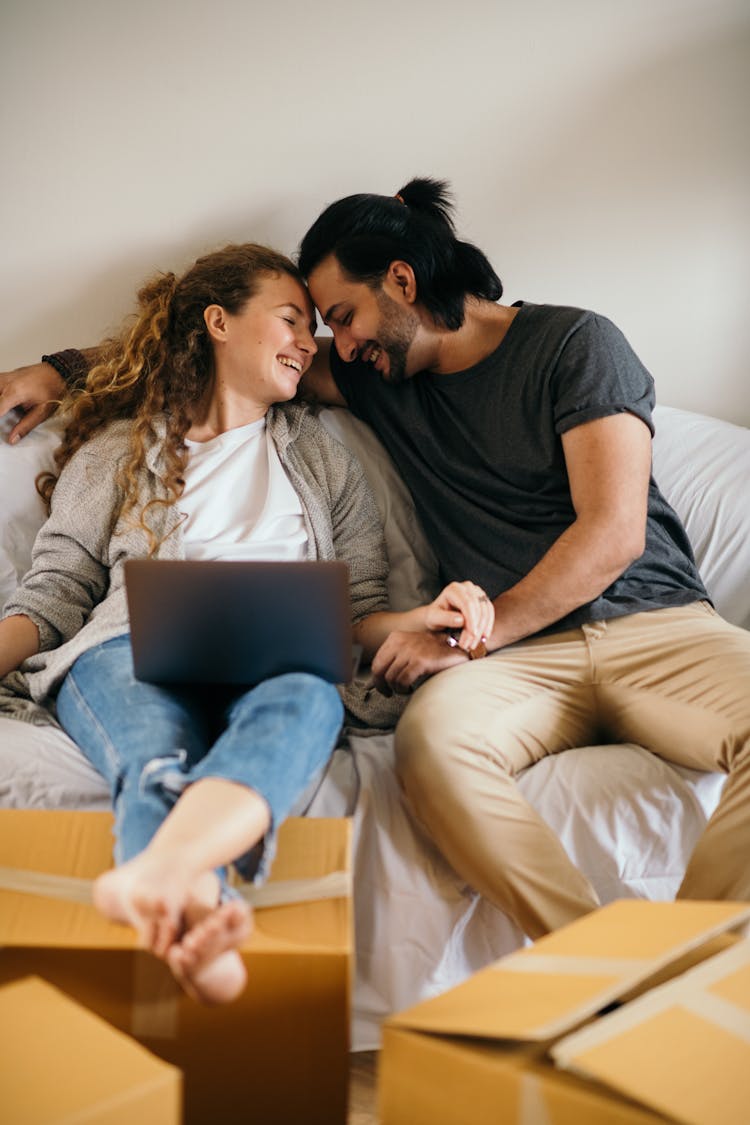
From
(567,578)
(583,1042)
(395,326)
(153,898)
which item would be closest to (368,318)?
(395,326)

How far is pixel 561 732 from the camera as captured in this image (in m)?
1.45

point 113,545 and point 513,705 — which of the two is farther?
point 113,545

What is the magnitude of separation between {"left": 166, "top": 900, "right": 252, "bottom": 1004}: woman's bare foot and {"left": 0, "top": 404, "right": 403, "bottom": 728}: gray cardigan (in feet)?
2.28

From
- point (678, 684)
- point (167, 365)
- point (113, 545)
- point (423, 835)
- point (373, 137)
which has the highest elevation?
point (373, 137)

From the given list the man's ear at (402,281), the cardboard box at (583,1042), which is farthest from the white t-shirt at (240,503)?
the cardboard box at (583,1042)

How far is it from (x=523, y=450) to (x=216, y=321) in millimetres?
585

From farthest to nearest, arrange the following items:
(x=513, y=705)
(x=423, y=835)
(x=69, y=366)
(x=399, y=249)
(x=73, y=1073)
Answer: (x=69, y=366)
(x=399, y=249)
(x=513, y=705)
(x=423, y=835)
(x=73, y=1073)

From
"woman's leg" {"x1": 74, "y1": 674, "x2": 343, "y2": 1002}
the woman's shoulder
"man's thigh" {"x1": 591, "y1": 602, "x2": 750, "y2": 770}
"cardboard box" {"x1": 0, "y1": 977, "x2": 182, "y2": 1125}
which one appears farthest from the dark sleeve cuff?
"cardboard box" {"x1": 0, "y1": 977, "x2": 182, "y2": 1125}

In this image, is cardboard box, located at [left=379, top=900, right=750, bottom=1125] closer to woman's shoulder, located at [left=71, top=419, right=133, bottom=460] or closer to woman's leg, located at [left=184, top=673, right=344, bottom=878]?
woman's leg, located at [left=184, top=673, right=344, bottom=878]

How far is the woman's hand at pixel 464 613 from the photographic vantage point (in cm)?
135

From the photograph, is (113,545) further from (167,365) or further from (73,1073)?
(73,1073)

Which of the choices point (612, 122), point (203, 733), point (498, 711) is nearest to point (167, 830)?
point (203, 733)

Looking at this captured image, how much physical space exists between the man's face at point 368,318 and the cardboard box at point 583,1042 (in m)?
A: 1.11

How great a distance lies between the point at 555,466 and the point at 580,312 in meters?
0.26
